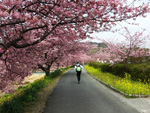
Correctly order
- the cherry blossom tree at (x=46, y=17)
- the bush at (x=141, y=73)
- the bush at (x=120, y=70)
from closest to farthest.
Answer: the cherry blossom tree at (x=46, y=17)
the bush at (x=141, y=73)
the bush at (x=120, y=70)

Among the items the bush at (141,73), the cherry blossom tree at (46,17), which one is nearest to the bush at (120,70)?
the bush at (141,73)

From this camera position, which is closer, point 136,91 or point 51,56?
point 136,91

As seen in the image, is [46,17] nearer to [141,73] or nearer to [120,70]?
[141,73]

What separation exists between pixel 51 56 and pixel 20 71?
10.9m

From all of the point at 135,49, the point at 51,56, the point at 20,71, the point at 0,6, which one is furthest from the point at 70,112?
the point at 51,56

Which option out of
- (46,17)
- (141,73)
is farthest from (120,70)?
(46,17)

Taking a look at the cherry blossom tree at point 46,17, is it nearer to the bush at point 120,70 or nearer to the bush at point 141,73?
the bush at point 141,73

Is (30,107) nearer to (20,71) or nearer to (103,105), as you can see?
(20,71)

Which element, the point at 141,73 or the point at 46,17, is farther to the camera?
the point at 141,73

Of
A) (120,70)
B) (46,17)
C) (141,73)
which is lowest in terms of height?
(120,70)

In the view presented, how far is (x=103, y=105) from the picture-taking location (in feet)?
19.2

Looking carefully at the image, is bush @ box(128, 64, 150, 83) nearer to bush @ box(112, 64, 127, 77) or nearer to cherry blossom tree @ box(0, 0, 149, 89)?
bush @ box(112, 64, 127, 77)

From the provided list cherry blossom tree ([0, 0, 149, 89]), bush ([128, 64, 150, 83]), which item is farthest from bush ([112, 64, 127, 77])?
cherry blossom tree ([0, 0, 149, 89])

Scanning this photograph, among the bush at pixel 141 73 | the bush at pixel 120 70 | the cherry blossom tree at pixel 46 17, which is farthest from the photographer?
the bush at pixel 120 70
